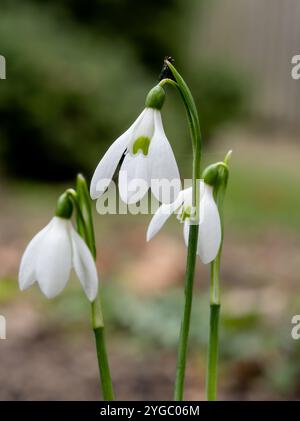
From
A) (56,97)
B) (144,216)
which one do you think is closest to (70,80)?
(56,97)

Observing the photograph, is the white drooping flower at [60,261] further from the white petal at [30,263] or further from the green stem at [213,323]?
the green stem at [213,323]

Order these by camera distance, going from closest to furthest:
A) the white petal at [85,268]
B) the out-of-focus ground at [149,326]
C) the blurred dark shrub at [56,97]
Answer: the white petal at [85,268] → the out-of-focus ground at [149,326] → the blurred dark shrub at [56,97]

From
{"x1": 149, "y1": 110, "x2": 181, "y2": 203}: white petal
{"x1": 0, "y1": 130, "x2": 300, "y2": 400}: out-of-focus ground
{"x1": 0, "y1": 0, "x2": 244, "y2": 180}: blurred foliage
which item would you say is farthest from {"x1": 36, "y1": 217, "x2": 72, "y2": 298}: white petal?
{"x1": 0, "y1": 0, "x2": 244, "y2": 180}: blurred foliage

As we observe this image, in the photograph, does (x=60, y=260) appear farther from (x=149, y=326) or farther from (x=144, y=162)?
(x=149, y=326)

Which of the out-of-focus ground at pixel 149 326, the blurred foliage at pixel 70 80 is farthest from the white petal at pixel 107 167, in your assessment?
the blurred foliage at pixel 70 80

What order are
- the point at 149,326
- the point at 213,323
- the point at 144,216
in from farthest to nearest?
1. the point at 144,216
2. the point at 149,326
3. the point at 213,323

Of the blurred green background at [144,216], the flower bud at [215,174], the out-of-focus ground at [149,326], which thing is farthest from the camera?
the blurred green background at [144,216]
